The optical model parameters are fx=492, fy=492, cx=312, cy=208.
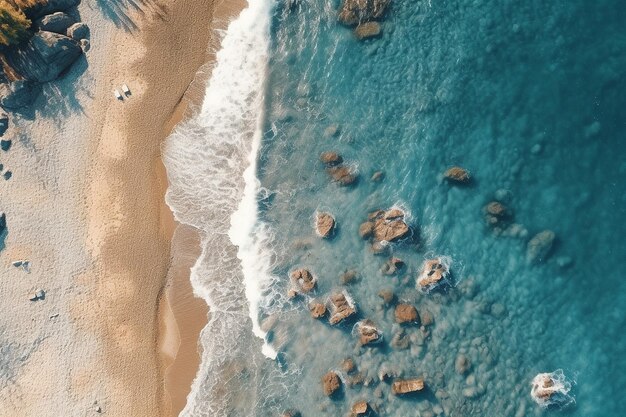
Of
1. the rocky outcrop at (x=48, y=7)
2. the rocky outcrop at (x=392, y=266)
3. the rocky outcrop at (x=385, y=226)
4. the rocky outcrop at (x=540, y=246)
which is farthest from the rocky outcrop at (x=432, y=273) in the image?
the rocky outcrop at (x=48, y=7)

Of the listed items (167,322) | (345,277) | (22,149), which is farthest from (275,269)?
(22,149)

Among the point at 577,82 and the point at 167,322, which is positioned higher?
the point at 577,82

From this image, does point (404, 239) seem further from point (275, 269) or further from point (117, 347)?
point (117, 347)

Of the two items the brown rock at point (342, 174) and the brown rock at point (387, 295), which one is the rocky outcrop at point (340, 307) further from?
the brown rock at point (342, 174)

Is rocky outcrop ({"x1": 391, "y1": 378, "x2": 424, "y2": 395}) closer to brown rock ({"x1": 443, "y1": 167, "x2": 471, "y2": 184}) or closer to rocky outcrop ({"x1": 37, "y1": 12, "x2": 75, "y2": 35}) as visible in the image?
brown rock ({"x1": 443, "y1": 167, "x2": 471, "y2": 184})

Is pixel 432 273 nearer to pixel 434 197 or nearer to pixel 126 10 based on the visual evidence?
pixel 434 197
